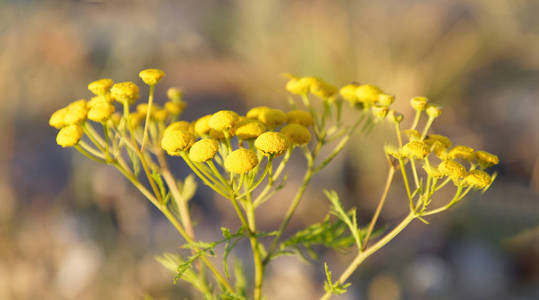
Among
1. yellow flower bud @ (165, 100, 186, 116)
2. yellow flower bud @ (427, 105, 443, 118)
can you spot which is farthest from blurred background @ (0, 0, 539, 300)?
yellow flower bud @ (427, 105, 443, 118)

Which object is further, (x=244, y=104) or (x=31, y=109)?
(x=244, y=104)

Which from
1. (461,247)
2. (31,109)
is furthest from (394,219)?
(31,109)

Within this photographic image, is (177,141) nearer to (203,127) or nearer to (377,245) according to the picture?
(203,127)

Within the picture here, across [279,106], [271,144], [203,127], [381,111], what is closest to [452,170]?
[381,111]

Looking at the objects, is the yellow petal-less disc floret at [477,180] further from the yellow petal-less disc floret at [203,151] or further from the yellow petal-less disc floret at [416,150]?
the yellow petal-less disc floret at [203,151]

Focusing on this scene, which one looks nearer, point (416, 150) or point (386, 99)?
point (416, 150)

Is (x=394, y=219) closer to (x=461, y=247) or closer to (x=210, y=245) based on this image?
(x=461, y=247)
